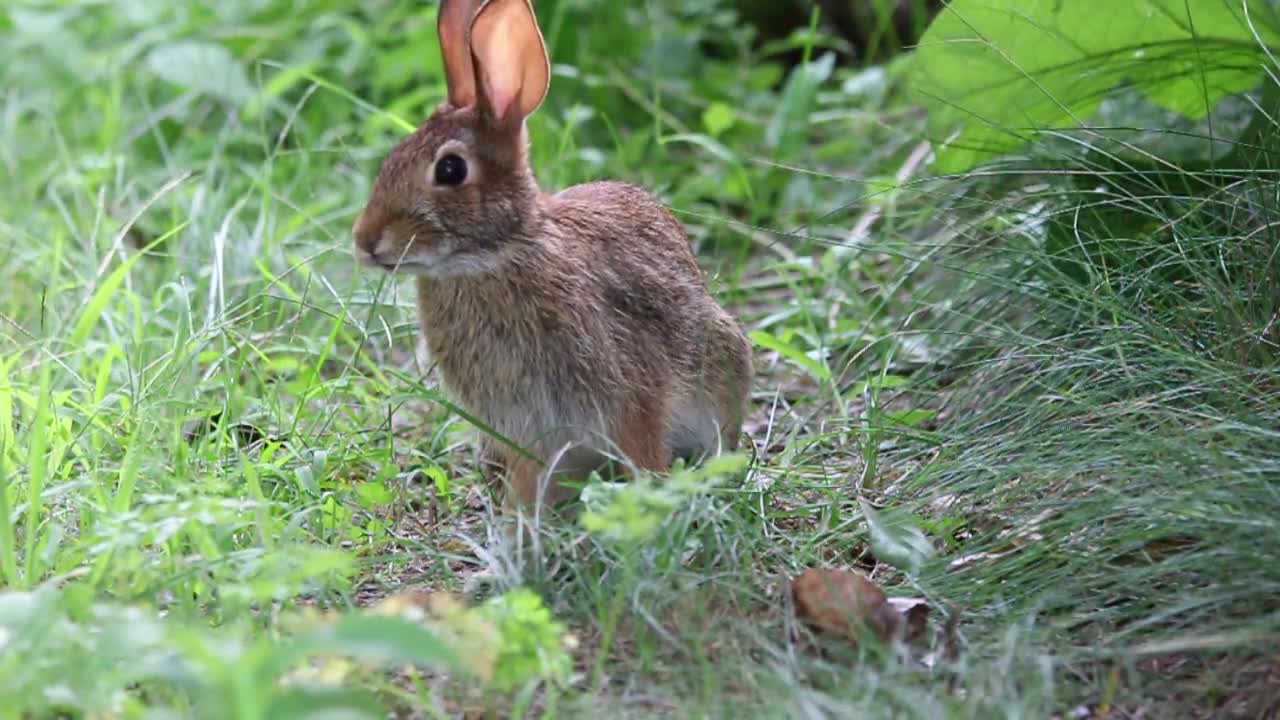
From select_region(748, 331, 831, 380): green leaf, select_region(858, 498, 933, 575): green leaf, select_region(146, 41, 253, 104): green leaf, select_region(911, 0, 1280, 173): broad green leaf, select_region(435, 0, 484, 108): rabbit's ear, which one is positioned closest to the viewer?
select_region(858, 498, 933, 575): green leaf

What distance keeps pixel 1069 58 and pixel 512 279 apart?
1526mm

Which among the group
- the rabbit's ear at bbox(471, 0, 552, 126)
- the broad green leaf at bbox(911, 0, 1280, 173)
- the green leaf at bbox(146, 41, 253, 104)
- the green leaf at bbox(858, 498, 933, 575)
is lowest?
the green leaf at bbox(858, 498, 933, 575)

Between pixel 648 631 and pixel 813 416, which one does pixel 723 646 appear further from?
pixel 813 416

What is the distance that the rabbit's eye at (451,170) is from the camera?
11.0ft

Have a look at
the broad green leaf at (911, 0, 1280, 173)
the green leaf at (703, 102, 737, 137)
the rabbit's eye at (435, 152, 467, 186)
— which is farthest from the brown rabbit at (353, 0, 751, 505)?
the green leaf at (703, 102, 737, 137)

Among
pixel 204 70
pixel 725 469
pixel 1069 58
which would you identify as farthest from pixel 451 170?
pixel 204 70

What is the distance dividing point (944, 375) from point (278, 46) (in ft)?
11.2

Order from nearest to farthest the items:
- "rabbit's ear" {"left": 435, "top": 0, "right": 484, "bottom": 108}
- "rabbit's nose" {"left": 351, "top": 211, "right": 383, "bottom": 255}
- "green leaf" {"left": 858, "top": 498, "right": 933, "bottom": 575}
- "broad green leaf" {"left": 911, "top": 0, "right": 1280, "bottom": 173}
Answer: "green leaf" {"left": 858, "top": 498, "right": 933, "bottom": 575}, "rabbit's nose" {"left": 351, "top": 211, "right": 383, "bottom": 255}, "rabbit's ear" {"left": 435, "top": 0, "right": 484, "bottom": 108}, "broad green leaf" {"left": 911, "top": 0, "right": 1280, "bottom": 173}

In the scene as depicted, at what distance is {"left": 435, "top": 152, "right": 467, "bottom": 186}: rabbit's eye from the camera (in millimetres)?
3367

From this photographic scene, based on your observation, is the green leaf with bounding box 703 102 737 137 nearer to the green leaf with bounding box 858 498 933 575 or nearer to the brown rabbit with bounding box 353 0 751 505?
the brown rabbit with bounding box 353 0 751 505

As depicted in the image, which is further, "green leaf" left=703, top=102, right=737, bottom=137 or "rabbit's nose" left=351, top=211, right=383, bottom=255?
"green leaf" left=703, top=102, right=737, bottom=137

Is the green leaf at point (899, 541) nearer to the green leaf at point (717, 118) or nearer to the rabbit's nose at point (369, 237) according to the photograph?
the rabbit's nose at point (369, 237)

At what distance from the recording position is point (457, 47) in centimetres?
360

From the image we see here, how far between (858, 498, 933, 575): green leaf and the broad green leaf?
112 centimetres
